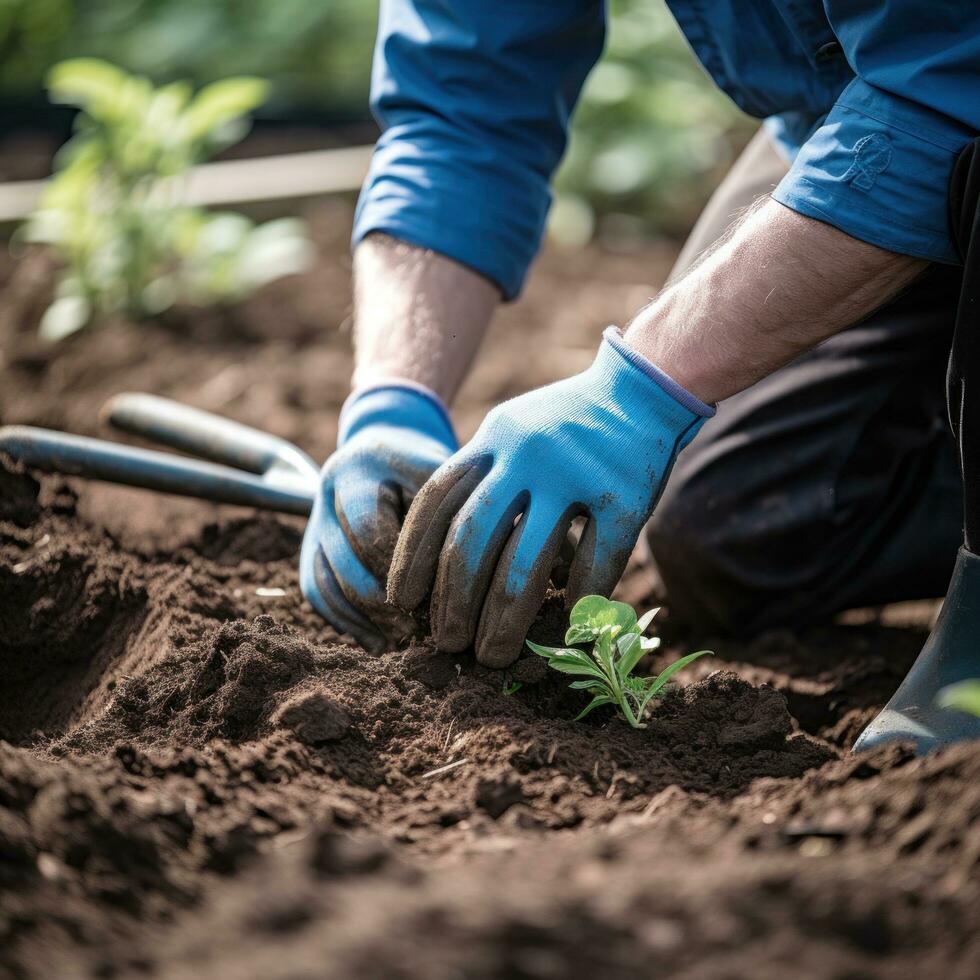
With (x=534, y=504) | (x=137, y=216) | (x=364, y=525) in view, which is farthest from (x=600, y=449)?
(x=137, y=216)

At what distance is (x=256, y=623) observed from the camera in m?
1.73

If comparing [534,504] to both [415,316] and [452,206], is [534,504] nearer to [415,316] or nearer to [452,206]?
[415,316]

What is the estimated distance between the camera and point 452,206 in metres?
2.27

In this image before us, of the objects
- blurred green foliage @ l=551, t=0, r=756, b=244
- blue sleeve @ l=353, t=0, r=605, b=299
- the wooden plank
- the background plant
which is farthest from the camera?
blurred green foliage @ l=551, t=0, r=756, b=244

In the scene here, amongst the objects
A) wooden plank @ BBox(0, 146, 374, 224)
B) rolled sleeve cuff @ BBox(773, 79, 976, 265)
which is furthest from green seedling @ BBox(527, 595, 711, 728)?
wooden plank @ BBox(0, 146, 374, 224)

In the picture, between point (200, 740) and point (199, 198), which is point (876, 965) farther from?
point (199, 198)

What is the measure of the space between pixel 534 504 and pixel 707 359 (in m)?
0.34

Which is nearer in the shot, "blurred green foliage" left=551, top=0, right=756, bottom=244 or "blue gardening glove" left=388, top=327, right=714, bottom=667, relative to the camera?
"blue gardening glove" left=388, top=327, right=714, bottom=667

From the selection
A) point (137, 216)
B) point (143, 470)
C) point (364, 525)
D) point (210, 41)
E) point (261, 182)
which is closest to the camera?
point (364, 525)

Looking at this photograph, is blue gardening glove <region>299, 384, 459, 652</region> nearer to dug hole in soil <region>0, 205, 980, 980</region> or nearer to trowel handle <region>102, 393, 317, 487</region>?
dug hole in soil <region>0, 205, 980, 980</region>

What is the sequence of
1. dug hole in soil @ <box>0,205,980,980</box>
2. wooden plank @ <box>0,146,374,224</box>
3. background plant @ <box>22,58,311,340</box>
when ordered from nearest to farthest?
dug hole in soil @ <box>0,205,980,980</box>
background plant @ <box>22,58,311,340</box>
wooden plank @ <box>0,146,374,224</box>

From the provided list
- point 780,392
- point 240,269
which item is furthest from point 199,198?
point 780,392

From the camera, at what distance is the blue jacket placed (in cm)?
157

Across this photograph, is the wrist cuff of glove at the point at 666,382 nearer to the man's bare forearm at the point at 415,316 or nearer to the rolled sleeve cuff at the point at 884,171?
the rolled sleeve cuff at the point at 884,171
